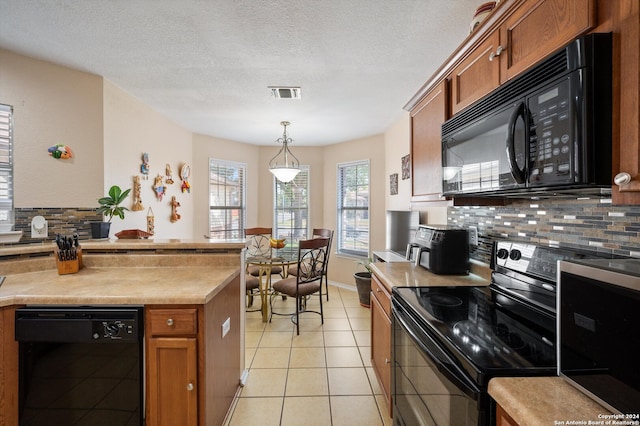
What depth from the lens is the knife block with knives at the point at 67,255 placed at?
1.92 m

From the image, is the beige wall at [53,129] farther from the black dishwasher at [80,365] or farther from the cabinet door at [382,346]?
the cabinet door at [382,346]

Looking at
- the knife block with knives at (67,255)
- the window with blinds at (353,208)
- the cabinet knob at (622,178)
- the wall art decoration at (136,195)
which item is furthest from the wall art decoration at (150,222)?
the cabinet knob at (622,178)

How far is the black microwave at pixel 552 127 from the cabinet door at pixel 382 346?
1.05 metres

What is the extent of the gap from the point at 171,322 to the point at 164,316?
1.9 inches

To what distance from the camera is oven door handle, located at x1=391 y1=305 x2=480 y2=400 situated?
0.83 m

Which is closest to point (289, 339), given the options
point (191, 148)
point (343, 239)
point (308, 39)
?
point (343, 239)

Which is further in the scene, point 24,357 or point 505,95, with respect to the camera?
point 24,357

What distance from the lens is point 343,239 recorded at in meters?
5.08

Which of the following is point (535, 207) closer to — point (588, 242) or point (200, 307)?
point (588, 242)

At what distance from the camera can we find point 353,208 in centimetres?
491

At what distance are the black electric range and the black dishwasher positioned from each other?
4.32 ft

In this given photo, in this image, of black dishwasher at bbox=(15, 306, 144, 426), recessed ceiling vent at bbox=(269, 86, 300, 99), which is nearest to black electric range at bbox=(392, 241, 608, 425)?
black dishwasher at bbox=(15, 306, 144, 426)

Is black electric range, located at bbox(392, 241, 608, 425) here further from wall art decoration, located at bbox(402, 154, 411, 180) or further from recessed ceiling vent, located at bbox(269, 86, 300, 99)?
recessed ceiling vent, located at bbox(269, 86, 300, 99)

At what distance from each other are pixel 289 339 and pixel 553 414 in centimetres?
265
